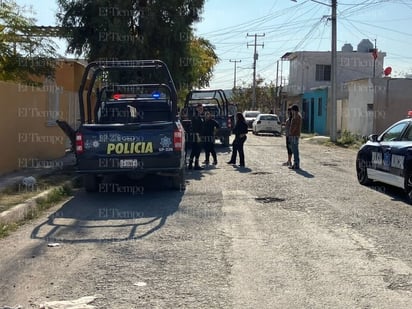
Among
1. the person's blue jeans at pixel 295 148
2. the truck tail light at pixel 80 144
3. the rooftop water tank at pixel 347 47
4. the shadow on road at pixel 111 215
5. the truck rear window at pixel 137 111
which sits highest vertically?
the rooftop water tank at pixel 347 47

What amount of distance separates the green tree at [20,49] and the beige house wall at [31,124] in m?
0.80

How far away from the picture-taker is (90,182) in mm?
11945

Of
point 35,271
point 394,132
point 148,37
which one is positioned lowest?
point 35,271

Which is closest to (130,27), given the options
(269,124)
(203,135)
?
(203,135)

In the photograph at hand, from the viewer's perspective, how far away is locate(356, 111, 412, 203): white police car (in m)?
10.8

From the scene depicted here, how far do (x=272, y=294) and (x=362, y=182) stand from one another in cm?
842

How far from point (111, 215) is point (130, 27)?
13.6 metres

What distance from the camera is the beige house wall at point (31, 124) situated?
544 inches

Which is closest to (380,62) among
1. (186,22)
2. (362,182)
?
(186,22)

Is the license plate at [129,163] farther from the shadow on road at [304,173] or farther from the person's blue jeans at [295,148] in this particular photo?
the person's blue jeans at [295,148]

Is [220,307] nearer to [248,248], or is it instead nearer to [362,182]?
[248,248]

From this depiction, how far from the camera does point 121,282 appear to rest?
5848 millimetres

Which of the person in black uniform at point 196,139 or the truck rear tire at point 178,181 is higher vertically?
the person in black uniform at point 196,139

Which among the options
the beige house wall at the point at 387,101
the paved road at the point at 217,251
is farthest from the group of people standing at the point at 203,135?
the beige house wall at the point at 387,101
